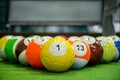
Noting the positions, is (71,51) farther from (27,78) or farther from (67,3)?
(67,3)

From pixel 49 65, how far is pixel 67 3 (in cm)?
547

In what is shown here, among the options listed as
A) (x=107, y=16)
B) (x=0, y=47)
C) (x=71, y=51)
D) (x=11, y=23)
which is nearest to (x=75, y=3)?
(x=11, y=23)

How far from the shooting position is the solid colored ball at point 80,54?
2.39 metres

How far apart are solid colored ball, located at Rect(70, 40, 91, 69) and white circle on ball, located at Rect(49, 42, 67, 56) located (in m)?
0.25

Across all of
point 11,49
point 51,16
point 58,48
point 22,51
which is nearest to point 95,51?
point 58,48

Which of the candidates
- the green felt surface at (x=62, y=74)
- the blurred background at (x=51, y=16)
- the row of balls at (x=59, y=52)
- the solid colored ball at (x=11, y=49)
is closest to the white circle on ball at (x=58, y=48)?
the row of balls at (x=59, y=52)

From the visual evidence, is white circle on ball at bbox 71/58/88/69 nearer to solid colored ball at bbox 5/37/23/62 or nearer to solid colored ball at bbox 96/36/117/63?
solid colored ball at bbox 96/36/117/63

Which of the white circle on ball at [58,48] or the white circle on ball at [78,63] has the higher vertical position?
the white circle on ball at [58,48]

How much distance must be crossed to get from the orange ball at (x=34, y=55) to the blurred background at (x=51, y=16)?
16.0 ft

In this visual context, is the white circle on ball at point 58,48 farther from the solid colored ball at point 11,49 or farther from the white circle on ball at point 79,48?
the solid colored ball at point 11,49

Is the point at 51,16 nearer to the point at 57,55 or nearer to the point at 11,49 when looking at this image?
the point at 11,49

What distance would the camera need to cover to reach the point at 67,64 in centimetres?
220

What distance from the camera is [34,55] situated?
7.86 ft

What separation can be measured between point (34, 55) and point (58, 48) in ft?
1.13
